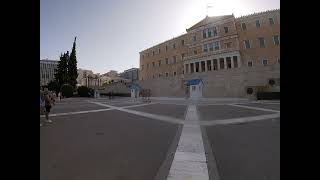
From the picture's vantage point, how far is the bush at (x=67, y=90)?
1515 inches

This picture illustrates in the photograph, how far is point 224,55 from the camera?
45.9 metres

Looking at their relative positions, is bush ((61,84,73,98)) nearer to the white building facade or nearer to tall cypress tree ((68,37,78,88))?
tall cypress tree ((68,37,78,88))

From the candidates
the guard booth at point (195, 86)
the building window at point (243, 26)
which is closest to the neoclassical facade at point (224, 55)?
the building window at point (243, 26)

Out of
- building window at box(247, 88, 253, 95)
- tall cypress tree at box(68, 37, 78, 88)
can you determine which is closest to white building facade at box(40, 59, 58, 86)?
tall cypress tree at box(68, 37, 78, 88)

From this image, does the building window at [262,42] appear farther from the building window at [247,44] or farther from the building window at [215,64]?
the building window at [215,64]

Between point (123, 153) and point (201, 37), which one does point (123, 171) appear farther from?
point (201, 37)

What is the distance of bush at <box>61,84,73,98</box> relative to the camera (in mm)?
38487

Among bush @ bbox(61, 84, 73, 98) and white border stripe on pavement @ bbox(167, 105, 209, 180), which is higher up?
bush @ bbox(61, 84, 73, 98)

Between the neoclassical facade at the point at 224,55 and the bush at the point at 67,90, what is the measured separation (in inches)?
→ 663

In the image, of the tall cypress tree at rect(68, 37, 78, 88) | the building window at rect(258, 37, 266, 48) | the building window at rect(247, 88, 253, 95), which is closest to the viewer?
the tall cypress tree at rect(68, 37, 78, 88)

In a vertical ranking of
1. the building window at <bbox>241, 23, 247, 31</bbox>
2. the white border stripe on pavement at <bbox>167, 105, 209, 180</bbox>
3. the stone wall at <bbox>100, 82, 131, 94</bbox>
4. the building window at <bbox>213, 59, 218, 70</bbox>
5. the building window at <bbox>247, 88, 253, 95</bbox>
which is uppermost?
the building window at <bbox>241, 23, 247, 31</bbox>

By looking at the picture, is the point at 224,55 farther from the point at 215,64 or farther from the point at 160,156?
the point at 160,156

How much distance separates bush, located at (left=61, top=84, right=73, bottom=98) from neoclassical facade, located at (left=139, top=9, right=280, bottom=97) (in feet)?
55.3

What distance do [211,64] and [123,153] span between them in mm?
43927
